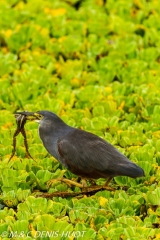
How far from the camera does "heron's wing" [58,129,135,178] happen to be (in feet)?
15.3

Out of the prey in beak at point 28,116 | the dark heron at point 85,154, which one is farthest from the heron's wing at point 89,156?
the prey in beak at point 28,116

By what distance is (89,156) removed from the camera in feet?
15.6

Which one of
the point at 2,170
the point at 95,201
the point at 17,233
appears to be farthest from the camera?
the point at 2,170

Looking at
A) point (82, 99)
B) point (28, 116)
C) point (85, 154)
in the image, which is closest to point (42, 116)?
point (28, 116)

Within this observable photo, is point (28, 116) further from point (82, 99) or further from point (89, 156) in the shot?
point (82, 99)

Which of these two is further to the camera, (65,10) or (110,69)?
(65,10)

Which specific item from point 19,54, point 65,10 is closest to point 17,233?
point 19,54

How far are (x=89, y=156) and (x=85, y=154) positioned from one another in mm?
32

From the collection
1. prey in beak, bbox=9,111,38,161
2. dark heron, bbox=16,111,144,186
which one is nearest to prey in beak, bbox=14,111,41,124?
prey in beak, bbox=9,111,38,161

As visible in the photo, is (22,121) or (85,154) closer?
(85,154)

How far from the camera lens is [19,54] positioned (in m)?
7.49

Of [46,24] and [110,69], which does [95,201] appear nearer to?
[110,69]

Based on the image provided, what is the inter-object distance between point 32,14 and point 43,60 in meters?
1.33

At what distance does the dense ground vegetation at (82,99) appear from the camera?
4375 millimetres
